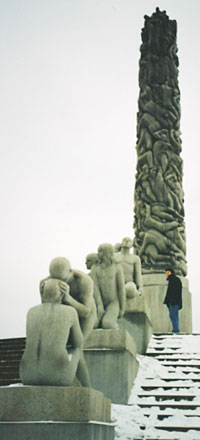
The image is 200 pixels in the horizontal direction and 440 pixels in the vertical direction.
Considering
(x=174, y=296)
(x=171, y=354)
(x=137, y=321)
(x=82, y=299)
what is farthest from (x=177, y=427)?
(x=174, y=296)

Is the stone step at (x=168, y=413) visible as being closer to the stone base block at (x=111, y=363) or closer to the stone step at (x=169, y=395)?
the stone step at (x=169, y=395)

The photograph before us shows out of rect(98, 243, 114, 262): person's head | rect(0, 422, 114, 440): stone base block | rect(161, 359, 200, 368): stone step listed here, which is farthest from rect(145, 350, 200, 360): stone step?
rect(0, 422, 114, 440): stone base block

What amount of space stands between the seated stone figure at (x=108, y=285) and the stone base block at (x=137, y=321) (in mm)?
2084

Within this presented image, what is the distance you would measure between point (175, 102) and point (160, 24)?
305 cm

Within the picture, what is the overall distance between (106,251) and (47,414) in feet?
12.6

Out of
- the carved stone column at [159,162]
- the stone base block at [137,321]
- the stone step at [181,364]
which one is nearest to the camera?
the stone step at [181,364]

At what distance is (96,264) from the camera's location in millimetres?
9414

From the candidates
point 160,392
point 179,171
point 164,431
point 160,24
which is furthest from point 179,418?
point 160,24

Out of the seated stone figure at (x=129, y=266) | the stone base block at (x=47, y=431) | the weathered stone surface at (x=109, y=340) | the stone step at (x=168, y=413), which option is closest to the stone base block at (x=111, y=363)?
the weathered stone surface at (x=109, y=340)

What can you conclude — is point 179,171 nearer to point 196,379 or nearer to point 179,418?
point 196,379

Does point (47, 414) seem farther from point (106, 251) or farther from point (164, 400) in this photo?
point (106, 251)

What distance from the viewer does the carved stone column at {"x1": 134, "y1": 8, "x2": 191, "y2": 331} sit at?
59.0 feet

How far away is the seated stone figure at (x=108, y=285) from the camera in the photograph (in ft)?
30.0

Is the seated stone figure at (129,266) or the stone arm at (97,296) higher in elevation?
the seated stone figure at (129,266)
